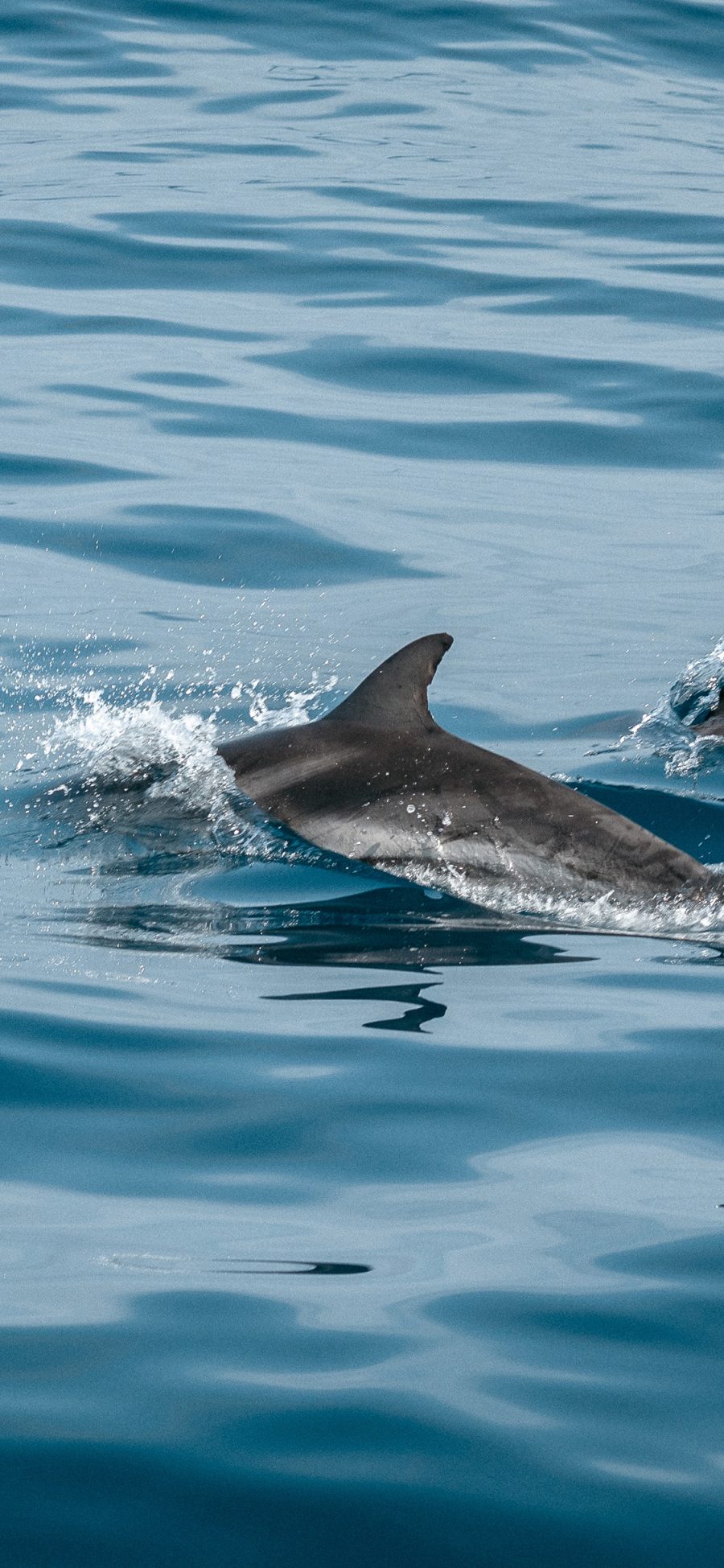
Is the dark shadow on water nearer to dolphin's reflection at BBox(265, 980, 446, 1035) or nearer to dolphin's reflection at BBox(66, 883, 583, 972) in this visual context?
dolphin's reflection at BBox(265, 980, 446, 1035)

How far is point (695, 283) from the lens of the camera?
23.0m

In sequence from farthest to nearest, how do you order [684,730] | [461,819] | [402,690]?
[684,730]
[402,690]
[461,819]

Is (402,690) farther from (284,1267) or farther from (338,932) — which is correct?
(284,1267)

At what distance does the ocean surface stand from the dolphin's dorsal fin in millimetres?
596

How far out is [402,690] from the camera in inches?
309

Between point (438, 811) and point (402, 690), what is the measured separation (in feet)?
1.71

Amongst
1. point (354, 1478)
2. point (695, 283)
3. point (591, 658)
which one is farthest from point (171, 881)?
point (695, 283)

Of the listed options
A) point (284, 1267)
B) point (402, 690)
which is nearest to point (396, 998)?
point (402, 690)

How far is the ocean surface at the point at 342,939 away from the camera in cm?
389

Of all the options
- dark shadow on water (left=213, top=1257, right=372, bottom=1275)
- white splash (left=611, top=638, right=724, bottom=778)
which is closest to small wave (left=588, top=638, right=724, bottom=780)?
Result: white splash (left=611, top=638, right=724, bottom=778)

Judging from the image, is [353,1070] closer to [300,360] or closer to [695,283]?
[300,360]

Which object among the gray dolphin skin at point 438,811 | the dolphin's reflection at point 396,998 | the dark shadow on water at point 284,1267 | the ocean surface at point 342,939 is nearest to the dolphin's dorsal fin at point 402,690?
the gray dolphin skin at point 438,811

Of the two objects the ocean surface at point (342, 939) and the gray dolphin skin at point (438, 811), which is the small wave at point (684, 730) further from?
the gray dolphin skin at point (438, 811)

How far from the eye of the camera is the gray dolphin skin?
24.6 feet
